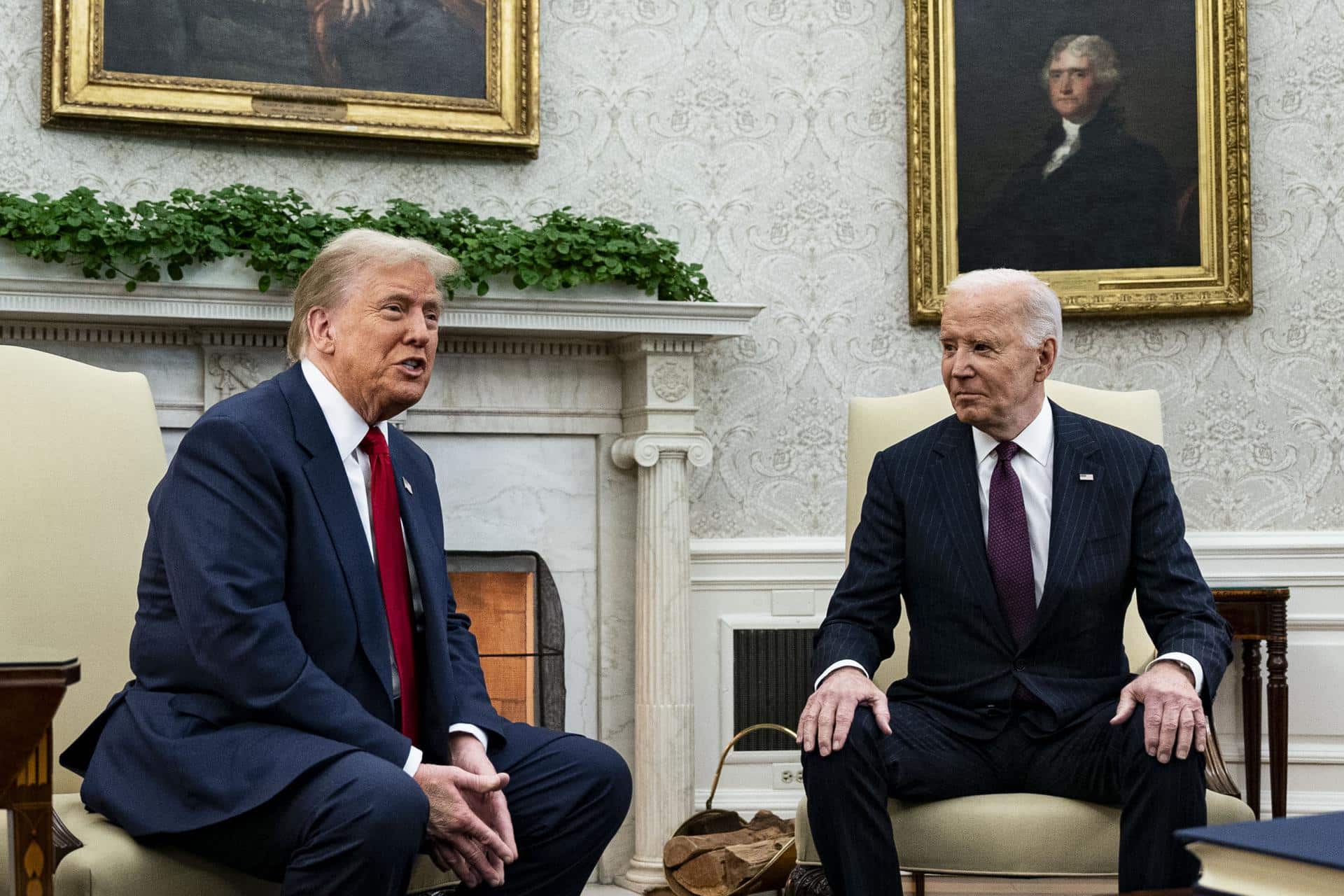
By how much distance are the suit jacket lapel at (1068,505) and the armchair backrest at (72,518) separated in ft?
5.43

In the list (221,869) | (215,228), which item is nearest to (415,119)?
(215,228)

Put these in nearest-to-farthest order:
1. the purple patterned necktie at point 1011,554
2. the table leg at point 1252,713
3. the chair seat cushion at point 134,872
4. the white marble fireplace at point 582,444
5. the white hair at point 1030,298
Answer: the chair seat cushion at point 134,872, the purple patterned necktie at point 1011,554, the white hair at point 1030,298, the white marble fireplace at point 582,444, the table leg at point 1252,713

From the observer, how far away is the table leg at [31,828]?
5.47 ft

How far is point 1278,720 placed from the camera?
4070 millimetres

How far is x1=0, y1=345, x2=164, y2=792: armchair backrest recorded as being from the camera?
95.2 inches

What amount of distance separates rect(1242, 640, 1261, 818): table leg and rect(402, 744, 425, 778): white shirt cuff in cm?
294

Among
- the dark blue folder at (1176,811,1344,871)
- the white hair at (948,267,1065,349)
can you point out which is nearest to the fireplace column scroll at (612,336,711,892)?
the white hair at (948,267,1065,349)

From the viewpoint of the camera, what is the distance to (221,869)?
196 cm

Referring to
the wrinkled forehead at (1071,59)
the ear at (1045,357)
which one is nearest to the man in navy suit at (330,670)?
the ear at (1045,357)

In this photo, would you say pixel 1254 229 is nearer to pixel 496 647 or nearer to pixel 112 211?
pixel 496 647

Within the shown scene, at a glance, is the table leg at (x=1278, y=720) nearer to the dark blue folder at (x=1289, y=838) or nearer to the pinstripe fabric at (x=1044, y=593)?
the pinstripe fabric at (x=1044, y=593)

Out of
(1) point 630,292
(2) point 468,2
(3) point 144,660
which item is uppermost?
(2) point 468,2

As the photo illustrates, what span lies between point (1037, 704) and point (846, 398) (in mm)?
2127

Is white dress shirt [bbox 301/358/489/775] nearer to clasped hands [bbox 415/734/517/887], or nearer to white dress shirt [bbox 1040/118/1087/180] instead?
clasped hands [bbox 415/734/517/887]
